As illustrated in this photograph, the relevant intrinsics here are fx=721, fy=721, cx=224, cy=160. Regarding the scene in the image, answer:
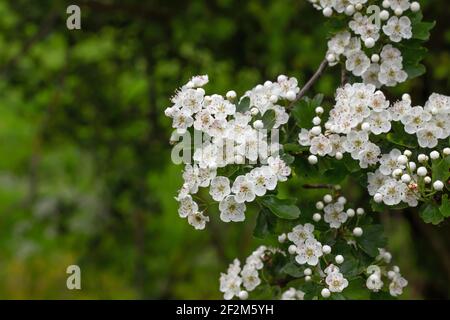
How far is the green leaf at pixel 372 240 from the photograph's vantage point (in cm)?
167

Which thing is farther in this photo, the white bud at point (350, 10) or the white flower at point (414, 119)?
the white bud at point (350, 10)

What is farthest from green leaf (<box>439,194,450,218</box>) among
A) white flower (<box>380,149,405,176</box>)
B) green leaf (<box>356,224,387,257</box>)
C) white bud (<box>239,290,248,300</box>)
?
white bud (<box>239,290,248,300</box>)

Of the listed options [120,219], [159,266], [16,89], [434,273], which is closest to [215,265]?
[159,266]

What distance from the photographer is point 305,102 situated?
164 centimetres

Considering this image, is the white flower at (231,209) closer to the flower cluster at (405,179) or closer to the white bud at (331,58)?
the flower cluster at (405,179)

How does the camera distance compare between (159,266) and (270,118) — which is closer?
(270,118)

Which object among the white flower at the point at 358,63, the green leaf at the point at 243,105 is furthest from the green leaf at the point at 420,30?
the green leaf at the point at 243,105

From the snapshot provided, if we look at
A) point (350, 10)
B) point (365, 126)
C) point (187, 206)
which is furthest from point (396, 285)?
point (350, 10)

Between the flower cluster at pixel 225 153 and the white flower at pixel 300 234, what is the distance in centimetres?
17

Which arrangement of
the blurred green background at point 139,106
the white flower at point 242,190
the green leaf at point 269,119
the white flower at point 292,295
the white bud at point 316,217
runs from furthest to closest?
the blurred green background at point 139,106, the white flower at point 292,295, the white bud at point 316,217, the green leaf at point 269,119, the white flower at point 242,190

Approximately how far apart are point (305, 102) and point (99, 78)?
238cm

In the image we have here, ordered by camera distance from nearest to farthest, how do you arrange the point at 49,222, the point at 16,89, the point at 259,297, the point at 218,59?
1. the point at 259,297
2. the point at 218,59
3. the point at 16,89
4. the point at 49,222

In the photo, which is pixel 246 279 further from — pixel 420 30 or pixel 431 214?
pixel 420 30

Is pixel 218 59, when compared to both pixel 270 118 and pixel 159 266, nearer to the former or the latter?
pixel 159 266
